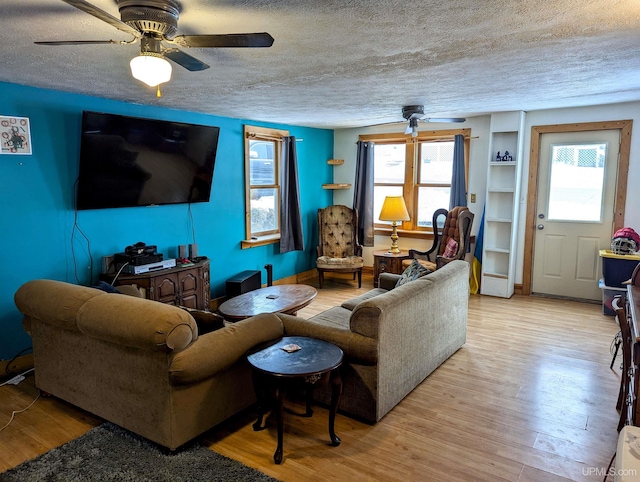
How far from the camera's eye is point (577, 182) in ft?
17.6

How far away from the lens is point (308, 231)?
22.4 ft

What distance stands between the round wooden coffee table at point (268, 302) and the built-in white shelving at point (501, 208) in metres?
2.65

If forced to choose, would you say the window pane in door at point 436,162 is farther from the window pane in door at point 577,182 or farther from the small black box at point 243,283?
the small black box at point 243,283

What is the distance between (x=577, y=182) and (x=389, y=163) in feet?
8.34

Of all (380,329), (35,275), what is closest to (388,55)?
(380,329)

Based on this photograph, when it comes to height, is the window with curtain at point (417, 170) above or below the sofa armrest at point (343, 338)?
above

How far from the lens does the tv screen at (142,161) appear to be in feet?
12.5

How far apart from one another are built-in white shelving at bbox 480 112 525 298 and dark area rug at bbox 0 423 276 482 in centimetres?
440

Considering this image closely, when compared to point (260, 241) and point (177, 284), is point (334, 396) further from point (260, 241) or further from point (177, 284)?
point (260, 241)

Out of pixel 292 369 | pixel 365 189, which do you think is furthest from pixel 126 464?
pixel 365 189

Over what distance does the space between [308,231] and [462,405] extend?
13.7 feet

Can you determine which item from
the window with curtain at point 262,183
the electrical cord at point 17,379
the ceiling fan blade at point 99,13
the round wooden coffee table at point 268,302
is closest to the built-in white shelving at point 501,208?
the round wooden coffee table at point 268,302

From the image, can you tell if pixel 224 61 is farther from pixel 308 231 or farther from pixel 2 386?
pixel 308 231

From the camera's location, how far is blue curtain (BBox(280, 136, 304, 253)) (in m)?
6.07
